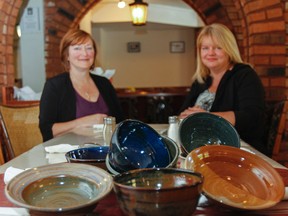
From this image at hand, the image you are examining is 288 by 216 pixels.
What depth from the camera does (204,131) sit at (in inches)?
54.9

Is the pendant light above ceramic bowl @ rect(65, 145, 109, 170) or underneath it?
above

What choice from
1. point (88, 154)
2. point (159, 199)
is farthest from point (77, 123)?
Result: point (159, 199)

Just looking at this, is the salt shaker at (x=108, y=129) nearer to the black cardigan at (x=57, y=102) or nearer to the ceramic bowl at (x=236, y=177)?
the ceramic bowl at (x=236, y=177)

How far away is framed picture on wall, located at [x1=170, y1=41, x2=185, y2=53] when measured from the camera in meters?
10.1

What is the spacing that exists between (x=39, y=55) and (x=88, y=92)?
86.3 inches

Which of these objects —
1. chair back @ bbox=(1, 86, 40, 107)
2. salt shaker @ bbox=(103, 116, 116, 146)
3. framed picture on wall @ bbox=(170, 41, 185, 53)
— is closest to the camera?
salt shaker @ bbox=(103, 116, 116, 146)

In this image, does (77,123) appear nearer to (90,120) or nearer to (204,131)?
(90,120)

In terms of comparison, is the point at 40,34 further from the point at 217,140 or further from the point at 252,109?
the point at 217,140

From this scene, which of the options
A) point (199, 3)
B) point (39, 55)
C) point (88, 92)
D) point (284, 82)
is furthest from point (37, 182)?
point (199, 3)

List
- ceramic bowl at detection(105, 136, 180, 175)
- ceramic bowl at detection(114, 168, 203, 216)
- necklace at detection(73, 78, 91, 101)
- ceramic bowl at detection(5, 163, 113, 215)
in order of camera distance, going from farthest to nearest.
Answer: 1. necklace at detection(73, 78, 91, 101)
2. ceramic bowl at detection(105, 136, 180, 175)
3. ceramic bowl at detection(5, 163, 113, 215)
4. ceramic bowl at detection(114, 168, 203, 216)

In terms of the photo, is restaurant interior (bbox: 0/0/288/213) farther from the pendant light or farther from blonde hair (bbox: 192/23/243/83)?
blonde hair (bbox: 192/23/243/83)

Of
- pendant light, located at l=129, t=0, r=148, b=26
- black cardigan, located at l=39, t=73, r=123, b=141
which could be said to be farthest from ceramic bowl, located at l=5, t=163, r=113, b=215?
pendant light, located at l=129, t=0, r=148, b=26

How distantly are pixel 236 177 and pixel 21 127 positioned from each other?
1.80m

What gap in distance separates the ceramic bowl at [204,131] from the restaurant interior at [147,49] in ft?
3.09
